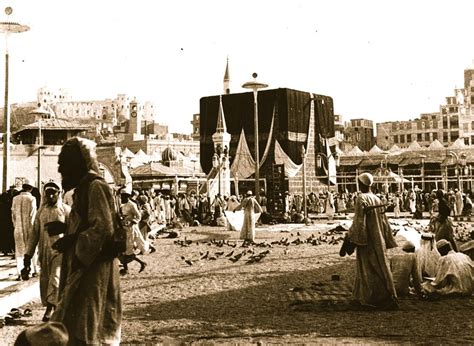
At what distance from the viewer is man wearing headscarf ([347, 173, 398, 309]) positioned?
7.72 meters

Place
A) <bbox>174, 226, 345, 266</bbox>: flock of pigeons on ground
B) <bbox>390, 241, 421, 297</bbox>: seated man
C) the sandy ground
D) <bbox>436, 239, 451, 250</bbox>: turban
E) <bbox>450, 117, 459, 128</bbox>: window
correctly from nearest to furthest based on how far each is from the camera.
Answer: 1. the sandy ground
2. <bbox>390, 241, 421, 297</bbox>: seated man
3. <bbox>436, 239, 451, 250</bbox>: turban
4. <bbox>174, 226, 345, 266</bbox>: flock of pigeons on ground
5. <bbox>450, 117, 459, 128</bbox>: window

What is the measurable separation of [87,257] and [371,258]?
4.94 m

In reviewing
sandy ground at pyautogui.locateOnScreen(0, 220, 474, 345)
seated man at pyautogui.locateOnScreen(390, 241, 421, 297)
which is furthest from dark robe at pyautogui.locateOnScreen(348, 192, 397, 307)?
seated man at pyautogui.locateOnScreen(390, 241, 421, 297)

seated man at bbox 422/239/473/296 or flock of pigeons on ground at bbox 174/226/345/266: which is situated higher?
seated man at bbox 422/239/473/296

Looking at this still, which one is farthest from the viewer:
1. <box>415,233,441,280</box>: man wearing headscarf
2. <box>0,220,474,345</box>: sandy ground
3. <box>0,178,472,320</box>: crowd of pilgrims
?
<box>0,178,472,320</box>: crowd of pilgrims

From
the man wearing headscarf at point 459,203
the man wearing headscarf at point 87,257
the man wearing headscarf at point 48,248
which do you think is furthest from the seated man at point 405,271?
the man wearing headscarf at point 459,203

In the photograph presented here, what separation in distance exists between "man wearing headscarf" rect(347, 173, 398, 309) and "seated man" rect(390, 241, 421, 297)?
67cm

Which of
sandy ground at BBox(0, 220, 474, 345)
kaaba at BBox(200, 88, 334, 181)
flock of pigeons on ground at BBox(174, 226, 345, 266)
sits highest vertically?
kaaba at BBox(200, 88, 334, 181)

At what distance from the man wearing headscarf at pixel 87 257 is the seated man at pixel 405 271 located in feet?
18.2

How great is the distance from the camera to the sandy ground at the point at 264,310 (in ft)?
20.1

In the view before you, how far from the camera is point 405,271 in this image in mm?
8594

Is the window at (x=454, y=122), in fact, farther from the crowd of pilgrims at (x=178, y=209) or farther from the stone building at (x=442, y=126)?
the crowd of pilgrims at (x=178, y=209)

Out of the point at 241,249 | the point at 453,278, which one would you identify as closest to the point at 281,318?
the point at 453,278

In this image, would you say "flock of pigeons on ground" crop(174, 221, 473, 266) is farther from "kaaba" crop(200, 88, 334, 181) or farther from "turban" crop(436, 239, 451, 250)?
"kaaba" crop(200, 88, 334, 181)
